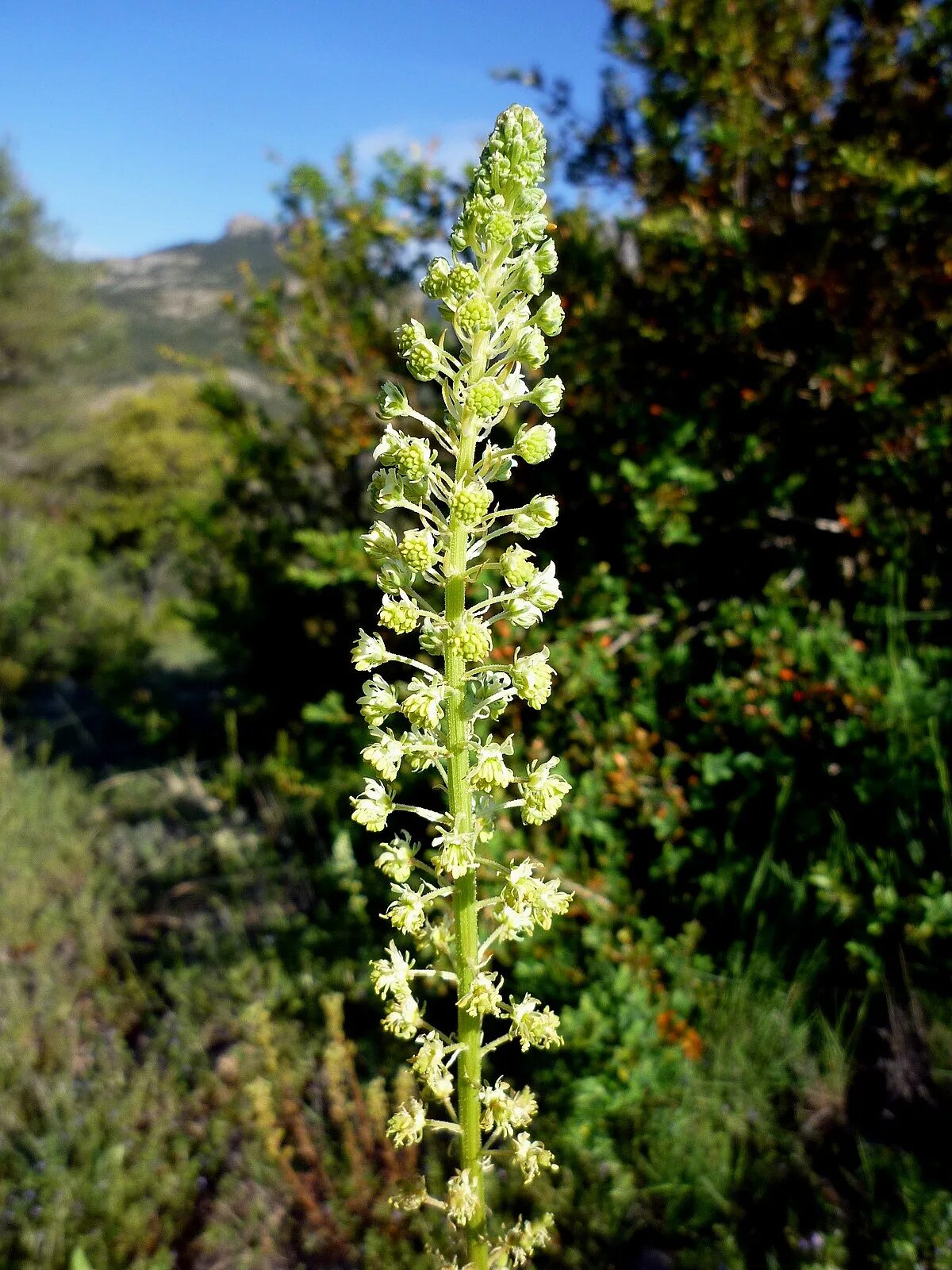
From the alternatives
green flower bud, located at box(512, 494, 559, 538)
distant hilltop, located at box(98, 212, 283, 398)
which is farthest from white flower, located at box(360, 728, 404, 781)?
distant hilltop, located at box(98, 212, 283, 398)

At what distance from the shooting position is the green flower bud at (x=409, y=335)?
4.92ft

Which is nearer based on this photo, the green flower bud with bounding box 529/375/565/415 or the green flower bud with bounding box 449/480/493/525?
the green flower bud with bounding box 449/480/493/525

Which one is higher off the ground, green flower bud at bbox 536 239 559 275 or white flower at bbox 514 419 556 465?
green flower bud at bbox 536 239 559 275

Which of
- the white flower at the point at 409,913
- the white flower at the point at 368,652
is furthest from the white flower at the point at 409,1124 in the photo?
the white flower at the point at 368,652

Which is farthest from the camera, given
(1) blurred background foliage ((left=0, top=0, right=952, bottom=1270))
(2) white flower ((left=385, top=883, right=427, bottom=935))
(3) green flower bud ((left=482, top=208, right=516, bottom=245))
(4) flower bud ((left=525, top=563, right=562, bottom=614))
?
(1) blurred background foliage ((left=0, top=0, right=952, bottom=1270))

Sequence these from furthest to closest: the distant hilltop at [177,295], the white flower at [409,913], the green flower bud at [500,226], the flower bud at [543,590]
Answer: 1. the distant hilltop at [177,295]
2. the flower bud at [543,590]
3. the white flower at [409,913]
4. the green flower bud at [500,226]

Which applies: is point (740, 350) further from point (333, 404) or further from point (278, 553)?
point (278, 553)

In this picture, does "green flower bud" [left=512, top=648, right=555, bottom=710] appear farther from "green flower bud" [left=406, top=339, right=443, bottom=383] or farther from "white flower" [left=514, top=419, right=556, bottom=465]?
"green flower bud" [left=406, top=339, right=443, bottom=383]

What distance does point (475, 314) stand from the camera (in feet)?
4.69

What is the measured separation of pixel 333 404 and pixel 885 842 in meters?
3.90

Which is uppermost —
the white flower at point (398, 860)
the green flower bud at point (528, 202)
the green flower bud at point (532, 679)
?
the green flower bud at point (528, 202)

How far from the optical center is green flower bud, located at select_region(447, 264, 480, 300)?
1.44m

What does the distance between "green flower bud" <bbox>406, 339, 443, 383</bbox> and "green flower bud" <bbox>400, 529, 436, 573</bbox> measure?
11.3 inches

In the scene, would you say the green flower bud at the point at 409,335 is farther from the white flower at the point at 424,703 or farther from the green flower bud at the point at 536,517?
the white flower at the point at 424,703
